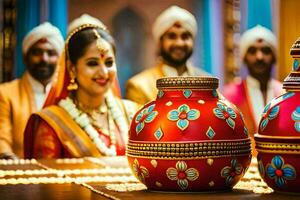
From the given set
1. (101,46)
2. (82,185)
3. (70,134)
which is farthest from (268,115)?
(101,46)

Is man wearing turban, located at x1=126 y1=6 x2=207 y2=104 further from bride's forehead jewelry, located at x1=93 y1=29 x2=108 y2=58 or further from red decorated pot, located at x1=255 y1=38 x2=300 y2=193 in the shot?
red decorated pot, located at x1=255 y1=38 x2=300 y2=193

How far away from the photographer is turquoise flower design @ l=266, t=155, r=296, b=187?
1521mm

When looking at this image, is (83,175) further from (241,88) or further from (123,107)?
(241,88)

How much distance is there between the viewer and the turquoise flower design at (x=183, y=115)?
160 centimetres

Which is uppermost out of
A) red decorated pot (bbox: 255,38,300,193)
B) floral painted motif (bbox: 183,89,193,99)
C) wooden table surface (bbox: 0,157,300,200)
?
floral painted motif (bbox: 183,89,193,99)

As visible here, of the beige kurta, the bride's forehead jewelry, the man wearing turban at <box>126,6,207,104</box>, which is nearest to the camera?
the bride's forehead jewelry

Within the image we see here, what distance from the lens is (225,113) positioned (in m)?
1.63

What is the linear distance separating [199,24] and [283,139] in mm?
4049

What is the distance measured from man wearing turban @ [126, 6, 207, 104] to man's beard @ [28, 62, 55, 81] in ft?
1.85

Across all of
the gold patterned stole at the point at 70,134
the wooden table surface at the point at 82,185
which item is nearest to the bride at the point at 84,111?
the gold patterned stole at the point at 70,134

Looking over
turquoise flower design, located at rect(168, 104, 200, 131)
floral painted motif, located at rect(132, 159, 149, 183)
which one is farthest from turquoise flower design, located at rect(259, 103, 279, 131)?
floral painted motif, located at rect(132, 159, 149, 183)

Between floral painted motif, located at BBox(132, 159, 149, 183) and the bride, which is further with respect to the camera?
the bride

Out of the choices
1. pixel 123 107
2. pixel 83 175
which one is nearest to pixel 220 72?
pixel 123 107

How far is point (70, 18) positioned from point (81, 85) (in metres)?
1.49
